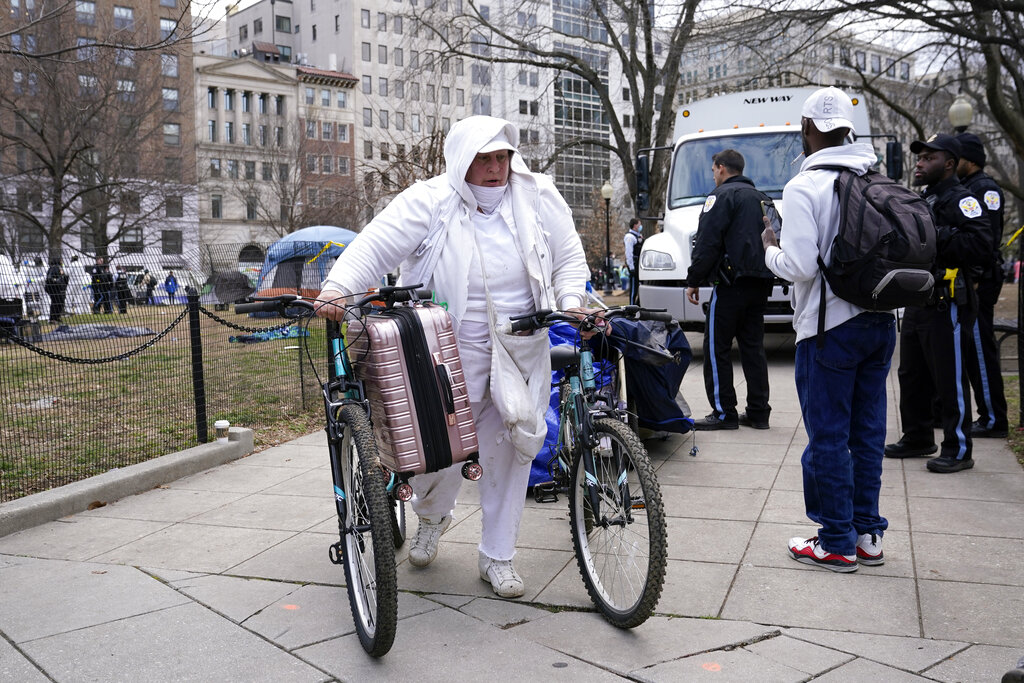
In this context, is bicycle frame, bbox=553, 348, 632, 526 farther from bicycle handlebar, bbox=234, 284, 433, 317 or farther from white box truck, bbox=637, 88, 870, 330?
white box truck, bbox=637, 88, 870, 330

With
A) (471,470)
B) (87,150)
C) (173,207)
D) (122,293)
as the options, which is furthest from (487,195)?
(173,207)

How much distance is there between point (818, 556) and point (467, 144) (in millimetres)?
2402

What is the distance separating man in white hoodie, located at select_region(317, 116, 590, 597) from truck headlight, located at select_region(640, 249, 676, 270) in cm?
709

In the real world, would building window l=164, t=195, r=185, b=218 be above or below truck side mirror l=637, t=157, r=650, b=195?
above

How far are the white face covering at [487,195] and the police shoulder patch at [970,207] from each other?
321 cm

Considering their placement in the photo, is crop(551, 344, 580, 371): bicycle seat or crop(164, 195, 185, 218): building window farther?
crop(164, 195, 185, 218): building window

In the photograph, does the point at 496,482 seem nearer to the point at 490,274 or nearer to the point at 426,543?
the point at 426,543

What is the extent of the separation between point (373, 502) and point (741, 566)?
192cm

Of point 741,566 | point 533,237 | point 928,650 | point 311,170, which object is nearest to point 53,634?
point 533,237

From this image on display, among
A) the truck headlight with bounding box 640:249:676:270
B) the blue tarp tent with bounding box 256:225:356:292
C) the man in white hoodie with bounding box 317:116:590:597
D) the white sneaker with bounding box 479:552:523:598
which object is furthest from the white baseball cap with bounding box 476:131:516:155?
the blue tarp tent with bounding box 256:225:356:292

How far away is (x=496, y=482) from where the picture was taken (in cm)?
405

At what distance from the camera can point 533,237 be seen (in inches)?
155

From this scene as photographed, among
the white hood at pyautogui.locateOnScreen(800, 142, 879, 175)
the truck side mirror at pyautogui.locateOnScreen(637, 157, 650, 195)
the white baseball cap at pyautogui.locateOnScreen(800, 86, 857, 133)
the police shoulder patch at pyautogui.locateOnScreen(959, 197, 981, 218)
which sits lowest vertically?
the police shoulder patch at pyautogui.locateOnScreen(959, 197, 981, 218)

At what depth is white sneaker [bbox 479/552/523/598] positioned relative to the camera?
3.96 m
